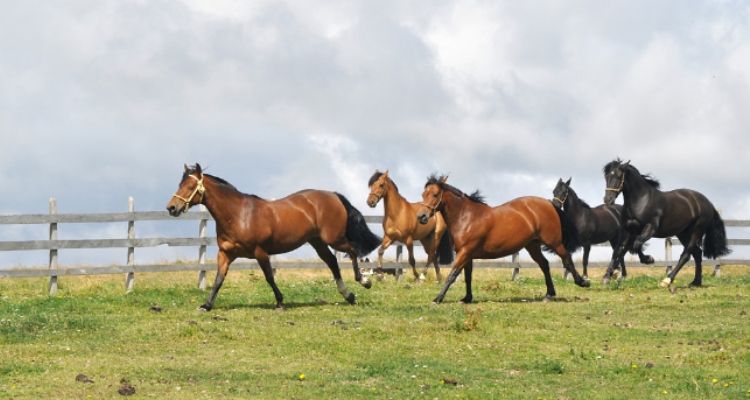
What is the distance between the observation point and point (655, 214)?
70.8 ft

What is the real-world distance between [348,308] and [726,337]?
6060 millimetres

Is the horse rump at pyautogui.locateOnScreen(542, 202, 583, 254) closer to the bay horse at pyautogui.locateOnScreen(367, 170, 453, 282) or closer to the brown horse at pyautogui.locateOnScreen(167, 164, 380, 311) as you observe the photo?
the brown horse at pyautogui.locateOnScreen(167, 164, 380, 311)

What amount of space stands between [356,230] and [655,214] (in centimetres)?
731

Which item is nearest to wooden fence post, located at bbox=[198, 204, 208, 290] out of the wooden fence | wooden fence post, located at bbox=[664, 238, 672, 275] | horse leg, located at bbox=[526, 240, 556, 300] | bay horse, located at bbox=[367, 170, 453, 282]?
the wooden fence

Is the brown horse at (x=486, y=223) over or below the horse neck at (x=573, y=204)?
below

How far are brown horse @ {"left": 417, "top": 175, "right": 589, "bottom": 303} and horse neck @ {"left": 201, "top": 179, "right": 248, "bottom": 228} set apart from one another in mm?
3069

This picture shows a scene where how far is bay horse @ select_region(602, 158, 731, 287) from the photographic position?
69.7ft

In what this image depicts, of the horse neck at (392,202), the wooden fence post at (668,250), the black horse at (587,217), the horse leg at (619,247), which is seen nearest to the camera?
the horse leg at (619,247)

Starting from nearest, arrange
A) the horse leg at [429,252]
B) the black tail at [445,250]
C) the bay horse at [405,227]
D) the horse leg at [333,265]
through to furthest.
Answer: the horse leg at [333,265], the bay horse at [405,227], the horse leg at [429,252], the black tail at [445,250]

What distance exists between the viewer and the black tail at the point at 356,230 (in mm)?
17688

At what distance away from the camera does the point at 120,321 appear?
607 inches

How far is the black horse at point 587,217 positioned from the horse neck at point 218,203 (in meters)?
10.8

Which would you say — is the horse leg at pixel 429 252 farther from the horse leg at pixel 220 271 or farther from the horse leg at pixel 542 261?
the horse leg at pixel 220 271

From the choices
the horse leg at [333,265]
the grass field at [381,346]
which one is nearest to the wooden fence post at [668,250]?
the grass field at [381,346]
